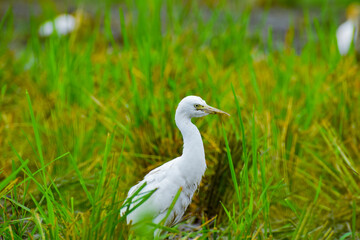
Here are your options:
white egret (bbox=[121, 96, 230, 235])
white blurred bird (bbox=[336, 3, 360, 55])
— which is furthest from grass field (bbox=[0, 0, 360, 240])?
white blurred bird (bbox=[336, 3, 360, 55])

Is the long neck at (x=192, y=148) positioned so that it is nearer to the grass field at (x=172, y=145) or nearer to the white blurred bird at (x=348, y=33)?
the grass field at (x=172, y=145)

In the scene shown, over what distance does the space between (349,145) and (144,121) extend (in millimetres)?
841

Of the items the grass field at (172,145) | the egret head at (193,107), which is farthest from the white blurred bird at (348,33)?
the egret head at (193,107)

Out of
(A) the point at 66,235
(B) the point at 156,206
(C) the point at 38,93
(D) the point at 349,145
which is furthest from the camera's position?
(C) the point at 38,93

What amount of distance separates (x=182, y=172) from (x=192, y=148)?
71mm

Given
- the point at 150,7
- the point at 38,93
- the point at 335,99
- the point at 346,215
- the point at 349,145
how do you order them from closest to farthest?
1. the point at 346,215
2. the point at 349,145
3. the point at 335,99
4. the point at 38,93
5. the point at 150,7

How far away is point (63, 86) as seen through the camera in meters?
2.41

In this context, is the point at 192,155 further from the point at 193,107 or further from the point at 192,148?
the point at 193,107

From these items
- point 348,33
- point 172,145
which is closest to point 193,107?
point 172,145

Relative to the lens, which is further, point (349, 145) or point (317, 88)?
point (317, 88)

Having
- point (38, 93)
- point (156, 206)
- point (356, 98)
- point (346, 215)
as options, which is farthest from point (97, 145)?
point (356, 98)

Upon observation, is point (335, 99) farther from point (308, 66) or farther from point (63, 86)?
point (63, 86)

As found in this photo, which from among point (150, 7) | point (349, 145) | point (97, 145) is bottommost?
point (349, 145)

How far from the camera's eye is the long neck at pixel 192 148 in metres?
1.33
